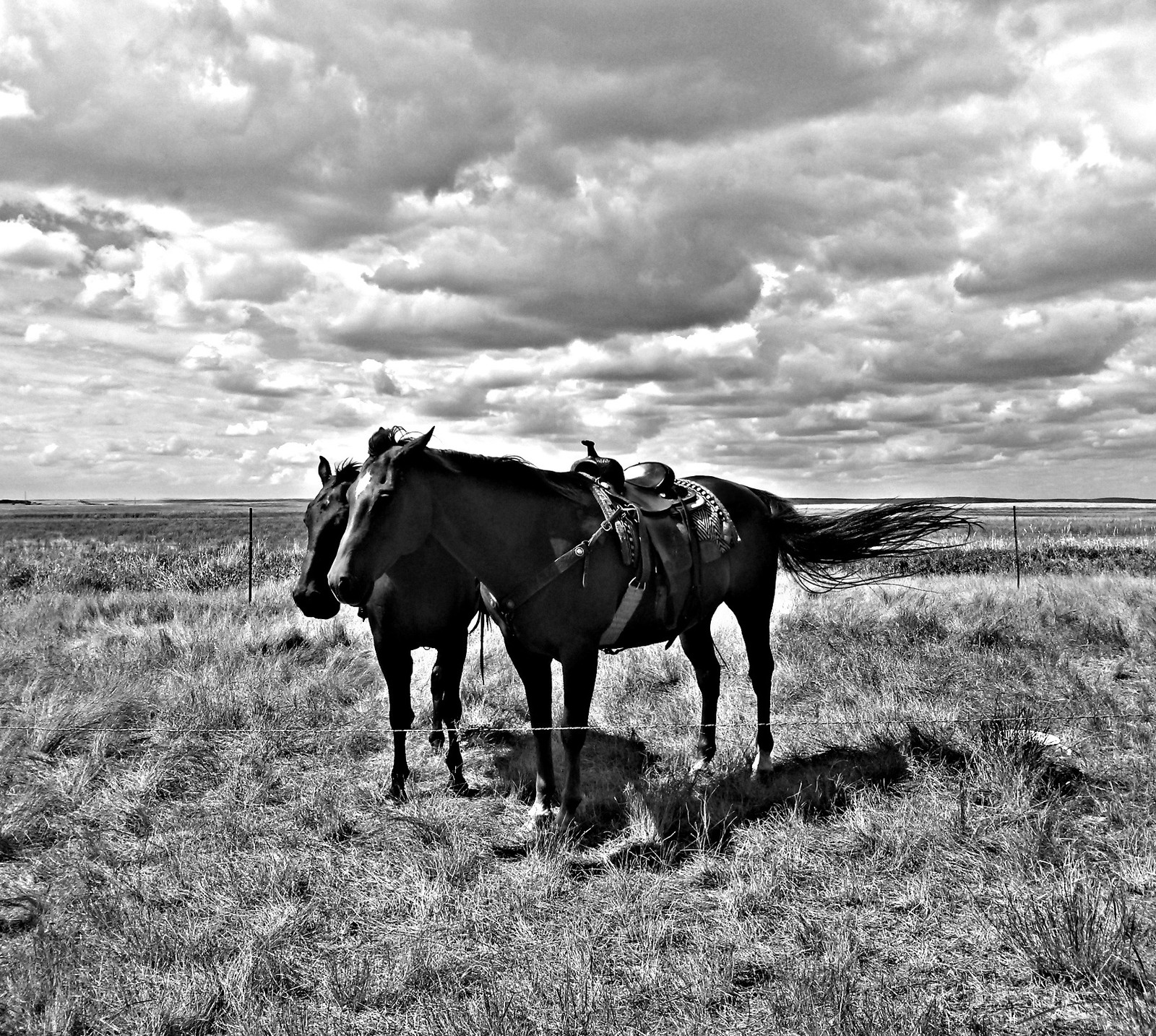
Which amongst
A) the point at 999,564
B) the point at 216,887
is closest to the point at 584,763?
the point at 216,887

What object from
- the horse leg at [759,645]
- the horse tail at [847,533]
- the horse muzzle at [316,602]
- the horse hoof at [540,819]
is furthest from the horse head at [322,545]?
the horse tail at [847,533]

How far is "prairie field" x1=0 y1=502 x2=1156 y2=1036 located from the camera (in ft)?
9.31

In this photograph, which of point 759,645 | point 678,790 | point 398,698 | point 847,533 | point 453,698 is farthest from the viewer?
point 847,533

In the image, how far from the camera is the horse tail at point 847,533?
6.23 meters

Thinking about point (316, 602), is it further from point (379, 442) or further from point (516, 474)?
point (516, 474)

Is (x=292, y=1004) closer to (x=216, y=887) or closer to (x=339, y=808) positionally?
(x=216, y=887)

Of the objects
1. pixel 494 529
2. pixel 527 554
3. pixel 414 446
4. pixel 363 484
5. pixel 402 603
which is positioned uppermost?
pixel 414 446

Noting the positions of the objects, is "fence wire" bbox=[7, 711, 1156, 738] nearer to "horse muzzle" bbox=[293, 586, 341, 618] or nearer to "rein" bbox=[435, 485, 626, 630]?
"horse muzzle" bbox=[293, 586, 341, 618]

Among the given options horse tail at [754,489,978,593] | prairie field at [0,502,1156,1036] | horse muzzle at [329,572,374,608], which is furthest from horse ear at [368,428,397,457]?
horse tail at [754,489,978,593]

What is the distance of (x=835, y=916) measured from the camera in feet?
11.2

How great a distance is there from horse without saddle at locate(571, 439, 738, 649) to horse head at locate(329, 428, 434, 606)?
3.97 ft

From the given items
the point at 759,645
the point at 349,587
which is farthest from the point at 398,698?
Result: the point at 759,645

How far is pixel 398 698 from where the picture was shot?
5258 mm

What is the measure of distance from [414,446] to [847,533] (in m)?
3.80
